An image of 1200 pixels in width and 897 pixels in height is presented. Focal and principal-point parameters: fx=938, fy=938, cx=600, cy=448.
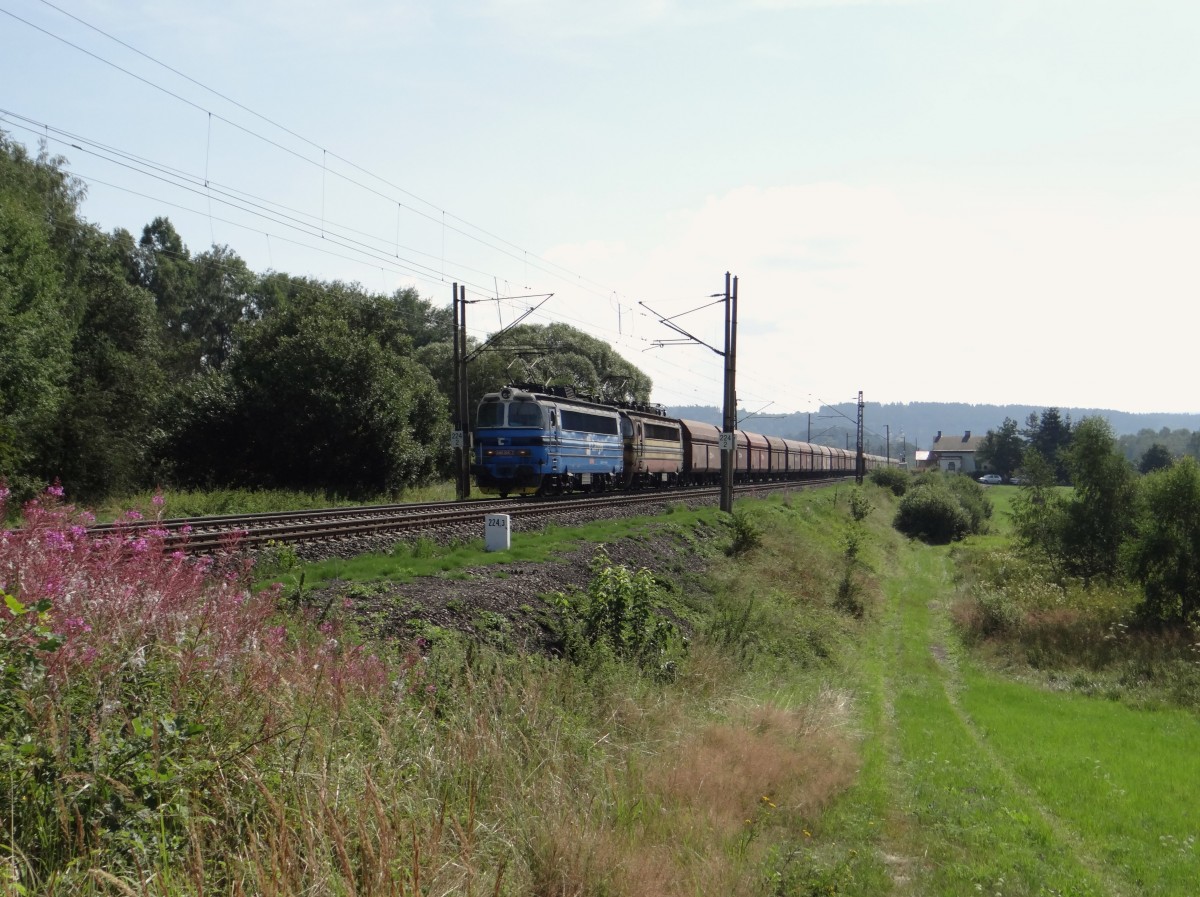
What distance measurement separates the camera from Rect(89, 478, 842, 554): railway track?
13.5m

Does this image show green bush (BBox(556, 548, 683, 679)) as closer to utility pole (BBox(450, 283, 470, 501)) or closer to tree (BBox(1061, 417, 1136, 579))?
utility pole (BBox(450, 283, 470, 501))

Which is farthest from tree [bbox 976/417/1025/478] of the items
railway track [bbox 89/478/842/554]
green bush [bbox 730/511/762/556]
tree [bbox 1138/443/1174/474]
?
green bush [bbox 730/511/762/556]

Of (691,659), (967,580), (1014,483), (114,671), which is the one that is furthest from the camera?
(1014,483)

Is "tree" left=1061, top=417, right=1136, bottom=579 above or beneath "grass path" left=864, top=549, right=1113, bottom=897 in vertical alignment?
above

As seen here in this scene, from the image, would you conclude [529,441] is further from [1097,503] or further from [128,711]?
[128,711]

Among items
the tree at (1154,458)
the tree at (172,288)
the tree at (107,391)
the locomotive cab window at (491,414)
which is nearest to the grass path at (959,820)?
the locomotive cab window at (491,414)

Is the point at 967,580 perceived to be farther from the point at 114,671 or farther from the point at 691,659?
the point at 114,671

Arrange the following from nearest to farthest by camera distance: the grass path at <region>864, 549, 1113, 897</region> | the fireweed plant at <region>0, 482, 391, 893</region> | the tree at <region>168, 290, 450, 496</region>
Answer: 1. the fireweed plant at <region>0, 482, 391, 893</region>
2. the grass path at <region>864, 549, 1113, 897</region>
3. the tree at <region>168, 290, 450, 496</region>

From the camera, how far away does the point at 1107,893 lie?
8.80 m

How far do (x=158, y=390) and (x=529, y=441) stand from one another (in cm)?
1897

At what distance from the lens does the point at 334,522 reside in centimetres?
1789

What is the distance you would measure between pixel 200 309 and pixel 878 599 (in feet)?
187

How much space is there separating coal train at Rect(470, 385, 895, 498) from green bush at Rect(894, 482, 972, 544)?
1710 centimetres

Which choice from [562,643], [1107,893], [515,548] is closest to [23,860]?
[562,643]
